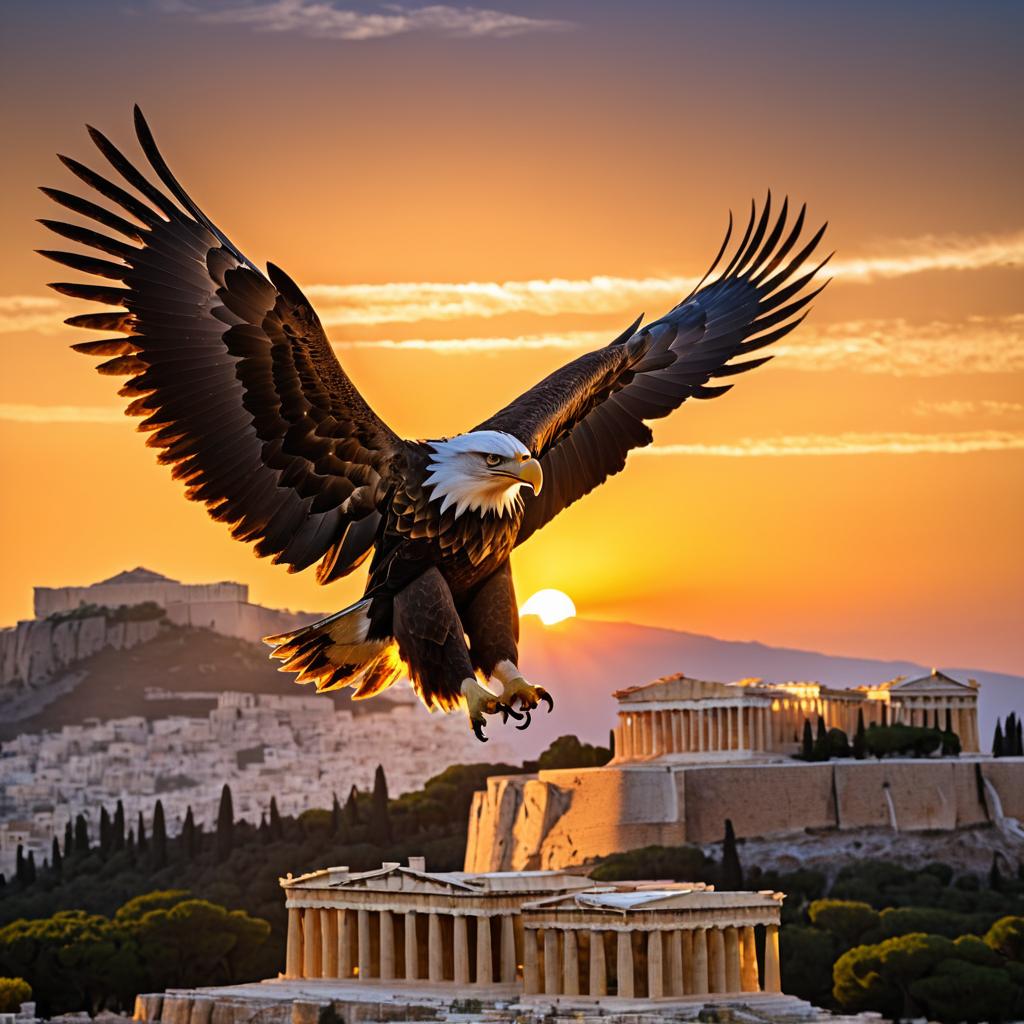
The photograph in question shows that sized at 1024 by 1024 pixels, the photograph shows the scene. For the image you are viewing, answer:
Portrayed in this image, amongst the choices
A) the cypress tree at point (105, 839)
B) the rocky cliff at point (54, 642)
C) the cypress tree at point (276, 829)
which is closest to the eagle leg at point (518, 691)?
the cypress tree at point (276, 829)

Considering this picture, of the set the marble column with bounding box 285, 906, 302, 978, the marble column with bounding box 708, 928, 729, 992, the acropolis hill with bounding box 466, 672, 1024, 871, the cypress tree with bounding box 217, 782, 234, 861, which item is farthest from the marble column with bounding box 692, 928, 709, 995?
the cypress tree with bounding box 217, 782, 234, 861

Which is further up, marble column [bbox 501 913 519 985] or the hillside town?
the hillside town

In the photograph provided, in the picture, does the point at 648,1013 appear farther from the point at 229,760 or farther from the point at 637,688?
the point at 229,760

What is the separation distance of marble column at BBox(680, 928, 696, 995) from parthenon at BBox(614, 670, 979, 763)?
30426 mm

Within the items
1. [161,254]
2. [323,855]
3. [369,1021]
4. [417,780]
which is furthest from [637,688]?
[161,254]

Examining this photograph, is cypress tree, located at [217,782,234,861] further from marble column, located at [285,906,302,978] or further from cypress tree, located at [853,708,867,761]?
marble column, located at [285,906,302,978]

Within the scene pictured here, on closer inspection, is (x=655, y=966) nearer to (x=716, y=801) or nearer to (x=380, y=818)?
(x=716, y=801)

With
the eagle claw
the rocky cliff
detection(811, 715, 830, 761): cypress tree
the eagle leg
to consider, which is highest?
the rocky cliff

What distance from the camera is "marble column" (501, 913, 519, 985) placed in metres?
63.5

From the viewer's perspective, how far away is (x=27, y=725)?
516ft

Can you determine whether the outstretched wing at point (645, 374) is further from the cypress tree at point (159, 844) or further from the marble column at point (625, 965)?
the cypress tree at point (159, 844)

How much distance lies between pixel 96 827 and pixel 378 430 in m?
127

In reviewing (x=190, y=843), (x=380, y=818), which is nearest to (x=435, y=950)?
(x=380, y=818)

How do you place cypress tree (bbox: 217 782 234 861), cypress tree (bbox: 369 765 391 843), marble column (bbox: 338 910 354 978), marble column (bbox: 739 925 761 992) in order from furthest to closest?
1. cypress tree (bbox: 217 782 234 861)
2. cypress tree (bbox: 369 765 391 843)
3. marble column (bbox: 338 910 354 978)
4. marble column (bbox: 739 925 761 992)
